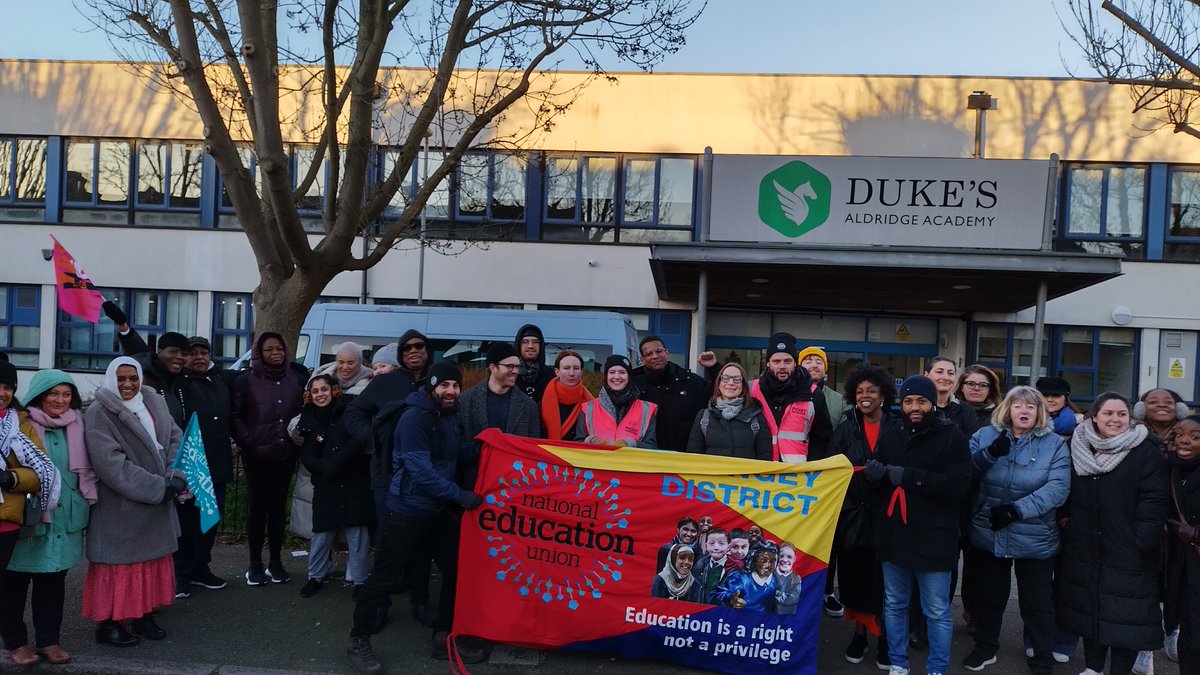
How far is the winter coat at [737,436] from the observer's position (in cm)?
588

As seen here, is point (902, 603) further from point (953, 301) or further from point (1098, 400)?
point (953, 301)

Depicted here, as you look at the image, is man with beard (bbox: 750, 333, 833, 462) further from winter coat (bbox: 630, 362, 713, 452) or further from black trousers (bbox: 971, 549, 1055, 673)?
black trousers (bbox: 971, 549, 1055, 673)

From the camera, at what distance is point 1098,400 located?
17.3 ft

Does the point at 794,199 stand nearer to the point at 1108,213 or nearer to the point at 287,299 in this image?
the point at 287,299

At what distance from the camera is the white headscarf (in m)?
5.46

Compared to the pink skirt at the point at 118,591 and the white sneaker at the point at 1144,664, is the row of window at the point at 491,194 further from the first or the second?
the white sneaker at the point at 1144,664

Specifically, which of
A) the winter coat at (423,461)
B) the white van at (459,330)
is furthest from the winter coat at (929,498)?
the white van at (459,330)

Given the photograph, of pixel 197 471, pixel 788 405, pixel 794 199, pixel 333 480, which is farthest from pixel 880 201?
pixel 197 471

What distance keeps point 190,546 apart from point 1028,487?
5.89 metres

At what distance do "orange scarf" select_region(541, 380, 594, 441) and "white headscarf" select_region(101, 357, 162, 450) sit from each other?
2548mm

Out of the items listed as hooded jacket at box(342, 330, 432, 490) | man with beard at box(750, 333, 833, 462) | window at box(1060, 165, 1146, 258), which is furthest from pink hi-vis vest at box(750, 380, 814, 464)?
window at box(1060, 165, 1146, 258)

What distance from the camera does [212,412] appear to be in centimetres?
659

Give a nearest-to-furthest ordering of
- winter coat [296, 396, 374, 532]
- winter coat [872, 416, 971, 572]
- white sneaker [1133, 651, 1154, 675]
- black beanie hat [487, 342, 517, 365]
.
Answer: winter coat [872, 416, 971, 572]
white sneaker [1133, 651, 1154, 675]
black beanie hat [487, 342, 517, 365]
winter coat [296, 396, 374, 532]

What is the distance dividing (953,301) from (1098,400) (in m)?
12.5
